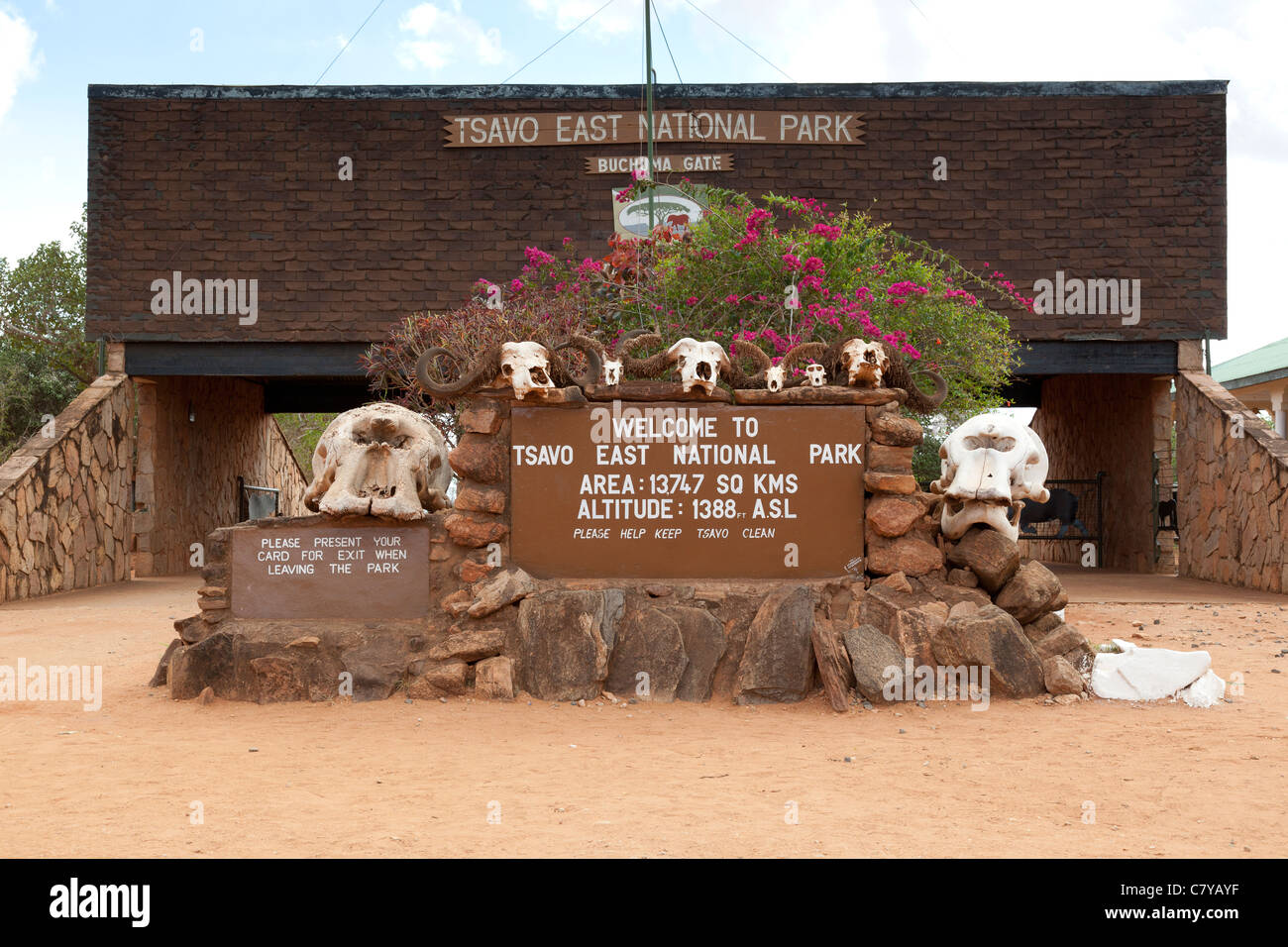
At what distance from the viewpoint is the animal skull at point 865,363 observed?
7.39m

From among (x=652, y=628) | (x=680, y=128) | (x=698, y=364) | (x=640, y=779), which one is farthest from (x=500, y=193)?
(x=640, y=779)

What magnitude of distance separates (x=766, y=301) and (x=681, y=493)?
3909 millimetres

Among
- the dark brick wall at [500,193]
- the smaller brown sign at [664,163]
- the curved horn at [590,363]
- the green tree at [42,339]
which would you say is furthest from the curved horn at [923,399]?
the green tree at [42,339]

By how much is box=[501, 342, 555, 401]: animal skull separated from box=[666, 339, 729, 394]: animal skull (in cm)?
89

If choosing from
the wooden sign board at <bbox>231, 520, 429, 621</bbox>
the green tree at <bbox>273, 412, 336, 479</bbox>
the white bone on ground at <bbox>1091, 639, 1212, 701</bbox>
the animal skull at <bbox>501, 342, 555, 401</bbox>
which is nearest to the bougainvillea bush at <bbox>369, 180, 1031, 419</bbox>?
the animal skull at <bbox>501, 342, 555, 401</bbox>

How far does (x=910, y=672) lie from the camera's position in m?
6.86

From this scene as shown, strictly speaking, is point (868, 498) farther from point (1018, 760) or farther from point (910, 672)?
point (1018, 760)

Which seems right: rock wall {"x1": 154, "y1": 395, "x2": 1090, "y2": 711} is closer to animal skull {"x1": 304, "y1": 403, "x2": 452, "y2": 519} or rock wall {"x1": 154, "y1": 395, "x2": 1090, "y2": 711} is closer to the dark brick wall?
animal skull {"x1": 304, "y1": 403, "x2": 452, "y2": 519}

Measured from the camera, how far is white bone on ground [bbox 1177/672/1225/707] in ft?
22.0

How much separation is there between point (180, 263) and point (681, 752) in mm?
13519

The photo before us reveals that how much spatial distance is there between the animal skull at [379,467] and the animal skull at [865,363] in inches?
117

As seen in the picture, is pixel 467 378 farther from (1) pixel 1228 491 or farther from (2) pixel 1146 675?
(1) pixel 1228 491

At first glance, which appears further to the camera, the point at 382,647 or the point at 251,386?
the point at 251,386

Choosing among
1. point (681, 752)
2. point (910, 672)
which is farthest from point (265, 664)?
point (910, 672)
